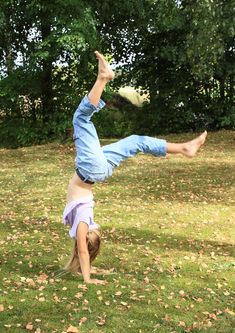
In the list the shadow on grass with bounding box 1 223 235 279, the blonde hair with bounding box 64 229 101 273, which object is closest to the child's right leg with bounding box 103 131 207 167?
the blonde hair with bounding box 64 229 101 273

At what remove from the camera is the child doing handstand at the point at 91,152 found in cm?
556

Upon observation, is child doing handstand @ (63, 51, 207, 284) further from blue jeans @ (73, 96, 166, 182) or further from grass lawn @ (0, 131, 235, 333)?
grass lawn @ (0, 131, 235, 333)

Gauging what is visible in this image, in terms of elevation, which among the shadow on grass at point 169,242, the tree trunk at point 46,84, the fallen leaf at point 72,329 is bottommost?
the shadow on grass at point 169,242

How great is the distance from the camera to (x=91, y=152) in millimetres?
5625

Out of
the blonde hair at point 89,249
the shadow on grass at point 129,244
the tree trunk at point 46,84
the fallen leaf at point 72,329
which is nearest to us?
the fallen leaf at point 72,329

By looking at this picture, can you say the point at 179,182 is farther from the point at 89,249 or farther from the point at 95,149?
the point at 95,149

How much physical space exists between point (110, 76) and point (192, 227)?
4.35m

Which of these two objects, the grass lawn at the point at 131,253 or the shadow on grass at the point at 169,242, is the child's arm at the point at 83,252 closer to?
the grass lawn at the point at 131,253

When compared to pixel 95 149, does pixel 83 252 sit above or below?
below

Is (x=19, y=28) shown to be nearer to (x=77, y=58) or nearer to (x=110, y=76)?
(x=77, y=58)

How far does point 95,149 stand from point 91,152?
0.05m

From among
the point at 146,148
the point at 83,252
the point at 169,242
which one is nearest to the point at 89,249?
the point at 83,252

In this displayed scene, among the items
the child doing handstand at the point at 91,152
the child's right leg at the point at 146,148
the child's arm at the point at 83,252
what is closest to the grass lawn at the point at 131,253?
the child's arm at the point at 83,252

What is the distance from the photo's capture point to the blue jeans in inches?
219
